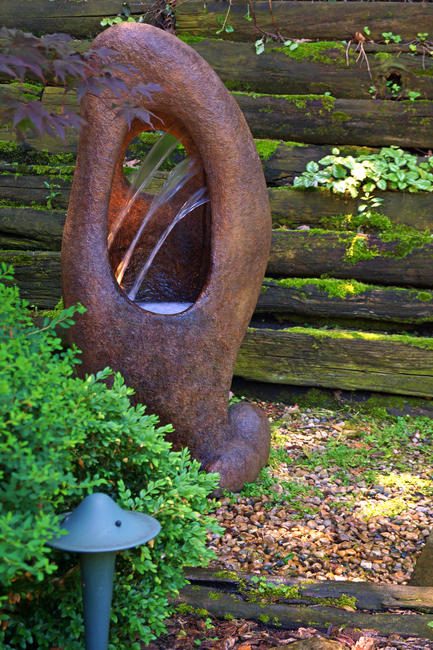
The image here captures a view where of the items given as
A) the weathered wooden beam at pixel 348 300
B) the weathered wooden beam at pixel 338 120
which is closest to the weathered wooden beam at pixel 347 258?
the weathered wooden beam at pixel 348 300

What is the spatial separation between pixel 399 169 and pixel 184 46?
270 cm

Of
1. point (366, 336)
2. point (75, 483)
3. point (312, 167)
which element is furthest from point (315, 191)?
point (75, 483)

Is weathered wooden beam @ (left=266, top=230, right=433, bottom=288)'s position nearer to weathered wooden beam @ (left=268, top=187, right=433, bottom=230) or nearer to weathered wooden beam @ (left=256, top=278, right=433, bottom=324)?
weathered wooden beam @ (left=256, top=278, right=433, bottom=324)

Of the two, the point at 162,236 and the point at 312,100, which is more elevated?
the point at 312,100

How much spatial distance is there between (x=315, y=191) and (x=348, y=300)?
3.29 ft

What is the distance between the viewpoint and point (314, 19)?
5750mm

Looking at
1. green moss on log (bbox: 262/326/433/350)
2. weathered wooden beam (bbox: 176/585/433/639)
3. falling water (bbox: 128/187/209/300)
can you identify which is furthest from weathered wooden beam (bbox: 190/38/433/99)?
weathered wooden beam (bbox: 176/585/433/639)

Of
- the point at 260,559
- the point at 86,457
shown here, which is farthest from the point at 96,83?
→ the point at 260,559

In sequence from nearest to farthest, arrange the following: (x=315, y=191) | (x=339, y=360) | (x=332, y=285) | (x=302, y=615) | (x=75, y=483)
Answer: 1. (x=75, y=483)
2. (x=302, y=615)
3. (x=339, y=360)
4. (x=332, y=285)
5. (x=315, y=191)

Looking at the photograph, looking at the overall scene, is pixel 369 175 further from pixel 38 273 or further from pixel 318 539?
pixel 318 539

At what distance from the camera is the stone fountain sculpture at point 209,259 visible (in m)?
3.16

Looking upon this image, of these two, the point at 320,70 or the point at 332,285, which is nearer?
the point at 332,285

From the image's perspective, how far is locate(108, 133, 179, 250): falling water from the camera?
3.71m

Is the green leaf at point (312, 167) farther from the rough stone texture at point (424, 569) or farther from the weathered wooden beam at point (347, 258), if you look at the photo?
the rough stone texture at point (424, 569)
